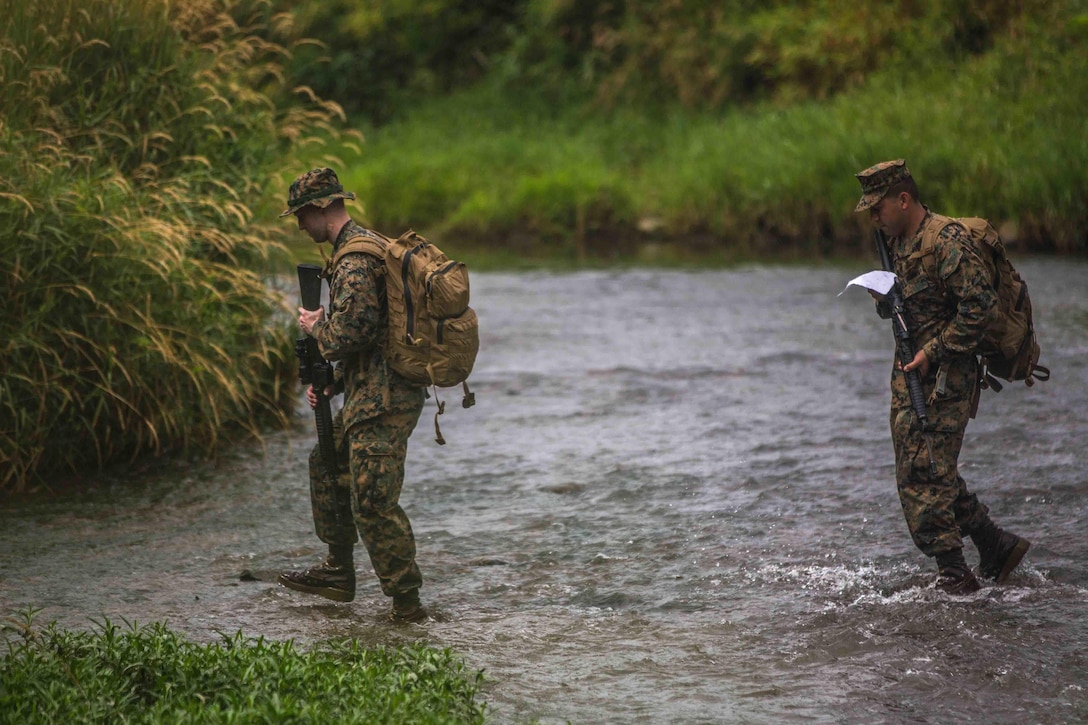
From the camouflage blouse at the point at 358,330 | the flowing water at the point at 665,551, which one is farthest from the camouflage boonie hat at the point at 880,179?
the camouflage blouse at the point at 358,330

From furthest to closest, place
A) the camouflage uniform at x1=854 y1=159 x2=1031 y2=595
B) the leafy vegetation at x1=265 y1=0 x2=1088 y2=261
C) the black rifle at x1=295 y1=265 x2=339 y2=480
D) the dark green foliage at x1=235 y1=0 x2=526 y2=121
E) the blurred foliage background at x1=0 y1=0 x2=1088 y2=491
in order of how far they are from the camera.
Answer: the dark green foliage at x1=235 y1=0 x2=526 y2=121 < the leafy vegetation at x1=265 y1=0 x2=1088 y2=261 < the blurred foliage background at x1=0 y1=0 x2=1088 y2=491 < the black rifle at x1=295 y1=265 x2=339 y2=480 < the camouflage uniform at x1=854 y1=159 x2=1031 y2=595

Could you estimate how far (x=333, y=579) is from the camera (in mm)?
6434

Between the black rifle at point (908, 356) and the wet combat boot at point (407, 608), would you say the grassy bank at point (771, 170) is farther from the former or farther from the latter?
the wet combat boot at point (407, 608)

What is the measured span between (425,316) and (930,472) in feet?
7.46

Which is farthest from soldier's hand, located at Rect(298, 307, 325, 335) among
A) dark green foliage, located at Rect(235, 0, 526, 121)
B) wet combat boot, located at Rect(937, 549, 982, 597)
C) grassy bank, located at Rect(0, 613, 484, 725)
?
dark green foliage, located at Rect(235, 0, 526, 121)

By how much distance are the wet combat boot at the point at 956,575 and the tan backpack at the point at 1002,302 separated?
0.80 meters

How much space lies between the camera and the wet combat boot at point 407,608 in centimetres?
614

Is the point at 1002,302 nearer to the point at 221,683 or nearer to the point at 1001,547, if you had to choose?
the point at 1001,547

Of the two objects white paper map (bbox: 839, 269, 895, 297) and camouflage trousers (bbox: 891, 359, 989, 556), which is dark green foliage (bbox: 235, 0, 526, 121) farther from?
camouflage trousers (bbox: 891, 359, 989, 556)

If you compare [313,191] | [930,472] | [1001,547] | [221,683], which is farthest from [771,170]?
[221,683]

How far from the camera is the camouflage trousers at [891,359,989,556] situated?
6.05 meters

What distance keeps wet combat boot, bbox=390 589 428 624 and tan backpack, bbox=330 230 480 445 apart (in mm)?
920

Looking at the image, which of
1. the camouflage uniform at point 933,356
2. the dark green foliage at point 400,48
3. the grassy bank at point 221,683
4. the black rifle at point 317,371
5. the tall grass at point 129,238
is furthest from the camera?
the dark green foliage at point 400,48

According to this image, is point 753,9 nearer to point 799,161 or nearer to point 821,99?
point 821,99
